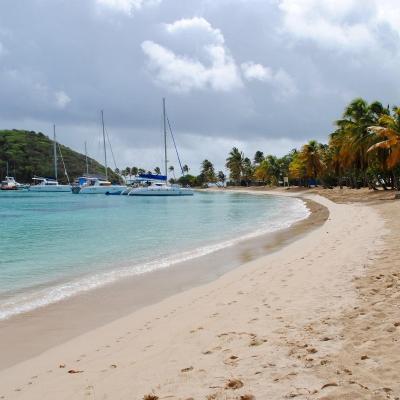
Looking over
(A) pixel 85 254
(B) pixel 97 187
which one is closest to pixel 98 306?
(A) pixel 85 254

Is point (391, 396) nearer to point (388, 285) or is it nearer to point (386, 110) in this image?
point (388, 285)

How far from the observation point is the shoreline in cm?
708

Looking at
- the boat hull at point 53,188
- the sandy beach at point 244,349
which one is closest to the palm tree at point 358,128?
the sandy beach at point 244,349

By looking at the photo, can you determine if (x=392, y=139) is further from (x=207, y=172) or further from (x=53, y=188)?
(x=207, y=172)

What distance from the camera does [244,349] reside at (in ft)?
17.7

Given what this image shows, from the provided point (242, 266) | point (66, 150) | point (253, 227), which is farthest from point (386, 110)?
point (66, 150)

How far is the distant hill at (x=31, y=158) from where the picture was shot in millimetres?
161500

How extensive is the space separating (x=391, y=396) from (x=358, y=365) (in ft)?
2.26

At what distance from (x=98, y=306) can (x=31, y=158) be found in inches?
6580

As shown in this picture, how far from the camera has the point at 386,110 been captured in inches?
2016

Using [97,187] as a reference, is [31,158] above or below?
above

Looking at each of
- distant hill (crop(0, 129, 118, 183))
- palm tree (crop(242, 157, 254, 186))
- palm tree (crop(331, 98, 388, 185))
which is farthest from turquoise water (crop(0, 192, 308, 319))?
distant hill (crop(0, 129, 118, 183))

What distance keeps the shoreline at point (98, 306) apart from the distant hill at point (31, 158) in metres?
152

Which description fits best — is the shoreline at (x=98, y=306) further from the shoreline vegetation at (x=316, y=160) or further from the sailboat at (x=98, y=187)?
the sailboat at (x=98, y=187)
